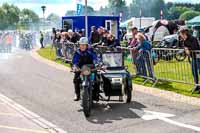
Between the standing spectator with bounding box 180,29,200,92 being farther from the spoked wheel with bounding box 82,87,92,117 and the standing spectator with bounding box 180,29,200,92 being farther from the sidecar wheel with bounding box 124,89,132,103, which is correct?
the spoked wheel with bounding box 82,87,92,117

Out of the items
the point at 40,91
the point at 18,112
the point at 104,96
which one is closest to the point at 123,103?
the point at 104,96

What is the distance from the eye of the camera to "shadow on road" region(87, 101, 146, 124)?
32.1 ft

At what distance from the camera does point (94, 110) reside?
35.6 ft

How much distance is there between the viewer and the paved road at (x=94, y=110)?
8938 millimetres

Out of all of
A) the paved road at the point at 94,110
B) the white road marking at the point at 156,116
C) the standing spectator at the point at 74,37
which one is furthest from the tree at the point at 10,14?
the white road marking at the point at 156,116

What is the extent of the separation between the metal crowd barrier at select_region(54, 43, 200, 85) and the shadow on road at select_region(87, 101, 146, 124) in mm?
2625

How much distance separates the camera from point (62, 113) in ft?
34.7

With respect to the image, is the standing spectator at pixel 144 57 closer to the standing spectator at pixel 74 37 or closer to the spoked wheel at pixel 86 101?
the spoked wheel at pixel 86 101

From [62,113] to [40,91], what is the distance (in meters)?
3.87

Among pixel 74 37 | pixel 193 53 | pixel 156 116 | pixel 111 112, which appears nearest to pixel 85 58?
pixel 111 112

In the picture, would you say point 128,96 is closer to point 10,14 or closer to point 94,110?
point 94,110

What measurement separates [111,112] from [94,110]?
490mm

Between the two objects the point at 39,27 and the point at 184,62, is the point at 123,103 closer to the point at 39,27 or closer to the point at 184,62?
the point at 184,62

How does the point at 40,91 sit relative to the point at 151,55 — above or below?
below
